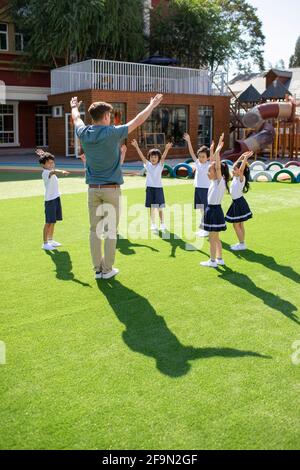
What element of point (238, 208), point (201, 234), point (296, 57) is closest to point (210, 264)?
point (238, 208)

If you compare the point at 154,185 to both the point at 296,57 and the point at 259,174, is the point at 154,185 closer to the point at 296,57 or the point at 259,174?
the point at 259,174

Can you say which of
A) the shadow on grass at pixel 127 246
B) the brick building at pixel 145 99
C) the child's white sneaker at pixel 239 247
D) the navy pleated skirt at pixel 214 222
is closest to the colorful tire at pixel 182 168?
the brick building at pixel 145 99

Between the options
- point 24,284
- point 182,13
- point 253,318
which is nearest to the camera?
point 253,318

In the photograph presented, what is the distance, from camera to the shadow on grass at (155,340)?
12.2ft

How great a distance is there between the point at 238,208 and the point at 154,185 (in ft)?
5.72

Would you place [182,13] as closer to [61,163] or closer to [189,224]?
[61,163]

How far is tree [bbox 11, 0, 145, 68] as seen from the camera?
918 inches

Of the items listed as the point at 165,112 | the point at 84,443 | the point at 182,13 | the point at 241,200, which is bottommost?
the point at 84,443

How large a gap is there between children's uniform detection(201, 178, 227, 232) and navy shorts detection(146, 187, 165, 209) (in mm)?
1996

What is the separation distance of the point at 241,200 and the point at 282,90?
24.6 meters

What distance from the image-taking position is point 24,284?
5516 mm

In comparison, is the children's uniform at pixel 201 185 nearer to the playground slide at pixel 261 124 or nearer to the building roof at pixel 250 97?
the playground slide at pixel 261 124

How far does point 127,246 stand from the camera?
7387mm

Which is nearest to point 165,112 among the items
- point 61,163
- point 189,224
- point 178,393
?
point 61,163
